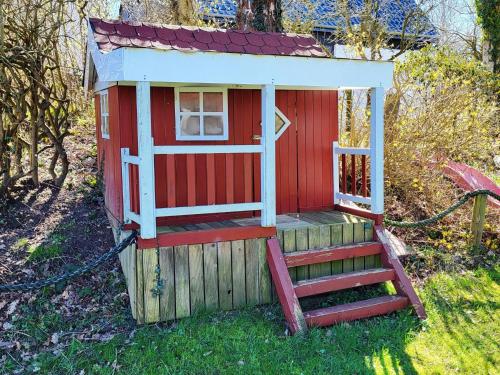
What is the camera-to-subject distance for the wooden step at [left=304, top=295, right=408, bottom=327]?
16.5 ft

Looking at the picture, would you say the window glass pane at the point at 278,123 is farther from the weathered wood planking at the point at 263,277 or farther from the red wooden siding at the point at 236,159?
the weathered wood planking at the point at 263,277

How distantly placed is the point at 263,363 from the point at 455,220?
464 cm

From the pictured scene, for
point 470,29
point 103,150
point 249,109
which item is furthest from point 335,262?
point 470,29

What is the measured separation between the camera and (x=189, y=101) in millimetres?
5914

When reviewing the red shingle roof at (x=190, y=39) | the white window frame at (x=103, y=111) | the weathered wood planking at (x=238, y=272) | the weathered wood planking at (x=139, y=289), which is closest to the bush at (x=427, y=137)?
the red shingle roof at (x=190, y=39)

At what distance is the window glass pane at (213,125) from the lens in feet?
19.8

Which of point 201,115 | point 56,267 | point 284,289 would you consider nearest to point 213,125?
point 201,115

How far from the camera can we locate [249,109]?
245 inches

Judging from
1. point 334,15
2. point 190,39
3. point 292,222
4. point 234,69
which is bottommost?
point 292,222

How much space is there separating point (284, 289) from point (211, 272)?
75 centimetres

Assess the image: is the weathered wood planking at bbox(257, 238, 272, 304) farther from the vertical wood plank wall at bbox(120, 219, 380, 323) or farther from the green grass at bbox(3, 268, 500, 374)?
the green grass at bbox(3, 268, 500, 374)

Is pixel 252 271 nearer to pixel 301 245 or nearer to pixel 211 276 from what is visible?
pixel 211 276

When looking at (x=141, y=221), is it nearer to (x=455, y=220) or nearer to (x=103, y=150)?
(x=103, y=150)

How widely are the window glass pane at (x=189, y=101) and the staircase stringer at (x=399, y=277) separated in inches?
98.5
